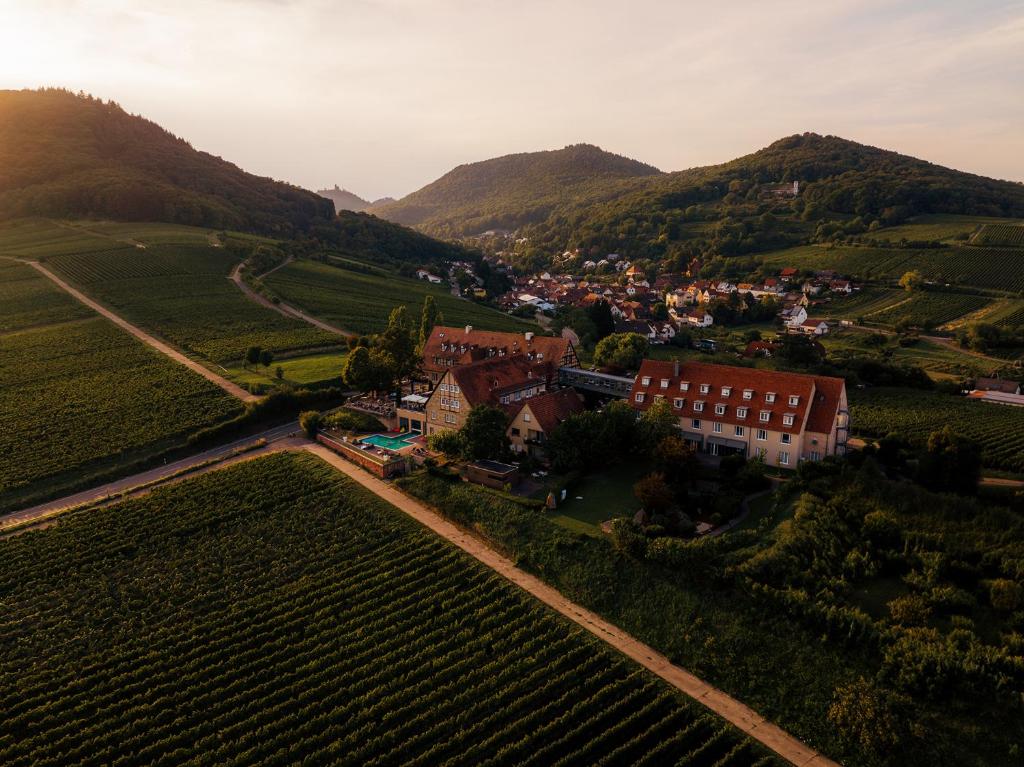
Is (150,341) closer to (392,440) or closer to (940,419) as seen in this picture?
(392,440)

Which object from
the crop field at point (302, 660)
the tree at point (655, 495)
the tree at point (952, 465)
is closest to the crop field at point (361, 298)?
the crop field at point (302, 660)

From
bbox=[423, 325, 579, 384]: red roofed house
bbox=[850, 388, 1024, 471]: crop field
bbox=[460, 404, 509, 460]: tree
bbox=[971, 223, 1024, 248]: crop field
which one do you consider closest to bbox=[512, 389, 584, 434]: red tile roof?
bbox=[460, 404, 509, 460]: tree

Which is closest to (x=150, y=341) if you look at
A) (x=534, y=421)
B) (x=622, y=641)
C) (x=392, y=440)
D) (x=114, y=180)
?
(x=392, y=440)

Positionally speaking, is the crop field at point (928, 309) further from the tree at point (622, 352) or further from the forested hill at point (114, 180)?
the forested hill at point (114, 180)

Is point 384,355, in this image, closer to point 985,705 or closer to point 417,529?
point 417,529

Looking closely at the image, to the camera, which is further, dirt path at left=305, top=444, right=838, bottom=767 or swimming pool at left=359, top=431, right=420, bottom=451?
swimming pool at left=359, top=431, right=420, bottom=451

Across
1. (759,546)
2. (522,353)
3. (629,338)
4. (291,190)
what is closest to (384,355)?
(522,353)

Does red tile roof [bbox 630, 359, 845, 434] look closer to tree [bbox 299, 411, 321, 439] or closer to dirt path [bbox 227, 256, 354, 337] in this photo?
tree [bbox 299, 411, 321, 439]
